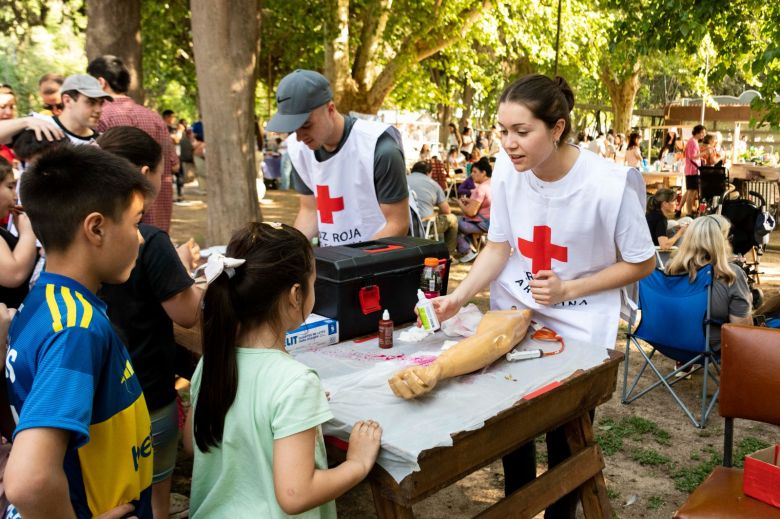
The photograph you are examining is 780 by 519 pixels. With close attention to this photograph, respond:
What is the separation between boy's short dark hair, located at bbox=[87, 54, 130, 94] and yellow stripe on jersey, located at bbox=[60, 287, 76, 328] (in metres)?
3.13

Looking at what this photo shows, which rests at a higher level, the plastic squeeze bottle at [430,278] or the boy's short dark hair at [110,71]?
the boy's short dark hair at [110,71]

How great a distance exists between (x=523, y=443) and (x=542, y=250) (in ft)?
2.09

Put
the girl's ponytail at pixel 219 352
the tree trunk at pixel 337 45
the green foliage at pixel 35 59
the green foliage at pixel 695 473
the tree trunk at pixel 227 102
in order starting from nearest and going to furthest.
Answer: the girl's ponytail at pixel 219 352
the green foliage at pixel 695 473
the tree trunk at pixel 227 102
the tree trunk at pixel 337 45
the green foliage at pixel 35 59

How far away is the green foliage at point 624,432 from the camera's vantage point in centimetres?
361

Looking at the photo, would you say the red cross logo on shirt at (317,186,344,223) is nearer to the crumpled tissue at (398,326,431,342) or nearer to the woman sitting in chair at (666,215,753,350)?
the crumpled tissue at (398,326,431,342)

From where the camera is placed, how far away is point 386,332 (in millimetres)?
2086

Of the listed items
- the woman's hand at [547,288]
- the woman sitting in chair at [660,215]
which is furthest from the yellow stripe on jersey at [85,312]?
the woman sitting in chair at [660,215]

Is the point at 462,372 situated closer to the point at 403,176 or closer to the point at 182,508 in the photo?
the point at 403,176

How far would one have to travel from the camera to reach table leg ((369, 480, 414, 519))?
5.11 ft

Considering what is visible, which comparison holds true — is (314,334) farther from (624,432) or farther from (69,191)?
(624,432)


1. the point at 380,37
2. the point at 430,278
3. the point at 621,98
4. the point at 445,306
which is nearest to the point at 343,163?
the point at 430,278

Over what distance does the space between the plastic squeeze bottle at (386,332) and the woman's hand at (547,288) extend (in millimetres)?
442

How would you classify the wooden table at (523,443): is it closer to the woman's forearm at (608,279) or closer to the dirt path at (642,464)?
the woman's forearm at (608,279)

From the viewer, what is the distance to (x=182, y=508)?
277cm
